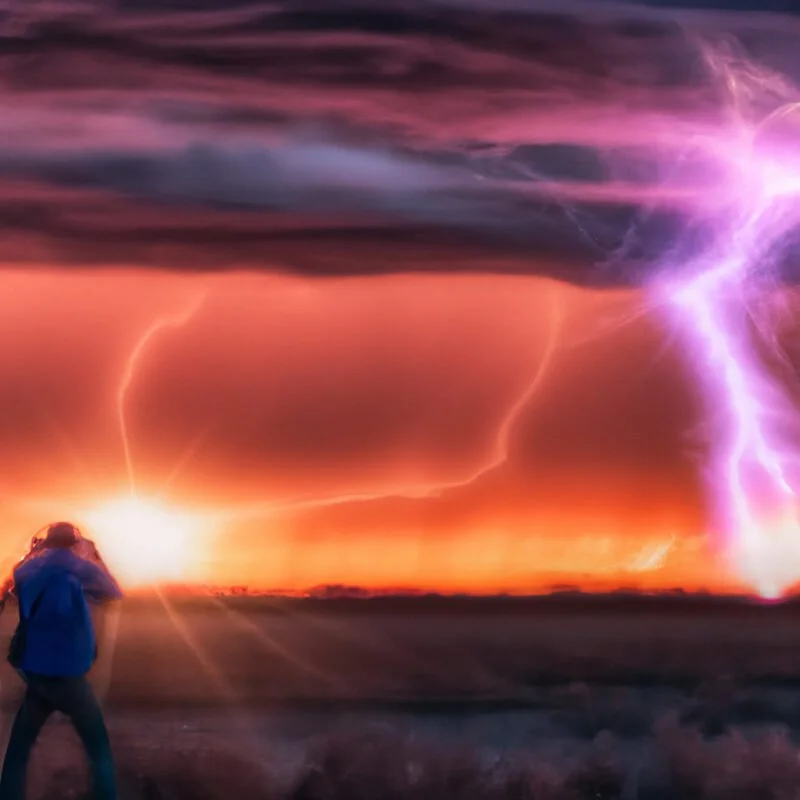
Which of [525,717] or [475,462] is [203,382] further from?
[525,717]

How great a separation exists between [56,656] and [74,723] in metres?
0.25

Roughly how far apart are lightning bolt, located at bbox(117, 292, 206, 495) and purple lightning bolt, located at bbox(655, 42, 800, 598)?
1.99m

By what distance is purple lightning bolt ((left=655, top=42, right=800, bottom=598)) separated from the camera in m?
6.06

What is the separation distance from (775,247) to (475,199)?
132 cm

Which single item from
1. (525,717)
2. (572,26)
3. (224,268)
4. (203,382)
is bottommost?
(525,717)

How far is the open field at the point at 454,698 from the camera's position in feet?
16.9

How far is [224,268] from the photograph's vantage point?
19.3ft

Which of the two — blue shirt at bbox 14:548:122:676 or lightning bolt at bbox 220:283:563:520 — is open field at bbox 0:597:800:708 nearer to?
lightning bolt at bbox 220:283:563:520

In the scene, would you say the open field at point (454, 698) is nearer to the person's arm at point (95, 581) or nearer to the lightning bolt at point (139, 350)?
Answer: the person's arm at point (95, 581)

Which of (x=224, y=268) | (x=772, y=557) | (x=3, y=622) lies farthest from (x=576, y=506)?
(x=3, y=622)

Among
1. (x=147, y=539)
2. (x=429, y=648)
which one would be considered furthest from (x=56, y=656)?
(x=429, y=648)

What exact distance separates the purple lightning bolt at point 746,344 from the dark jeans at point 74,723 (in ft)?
9.16

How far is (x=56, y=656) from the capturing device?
4.56 m

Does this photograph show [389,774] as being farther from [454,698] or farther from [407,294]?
[407,294]
